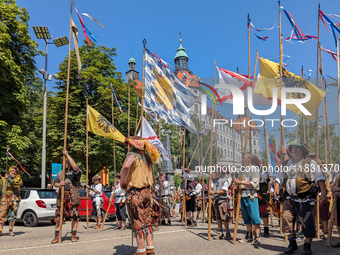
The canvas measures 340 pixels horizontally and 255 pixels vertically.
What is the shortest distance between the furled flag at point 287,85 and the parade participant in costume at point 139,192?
4.67 metres

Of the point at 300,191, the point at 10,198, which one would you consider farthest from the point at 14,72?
the point at 300,191

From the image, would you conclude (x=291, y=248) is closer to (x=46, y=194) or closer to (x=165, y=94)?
(x=165, y=94)

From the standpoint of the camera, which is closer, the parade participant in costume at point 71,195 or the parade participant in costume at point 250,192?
the parade participant in costume at point 250,192

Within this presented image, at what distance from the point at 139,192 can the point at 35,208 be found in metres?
8.84

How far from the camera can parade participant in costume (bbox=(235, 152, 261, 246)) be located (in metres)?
7.36

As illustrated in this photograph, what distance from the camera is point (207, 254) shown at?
6328 mm

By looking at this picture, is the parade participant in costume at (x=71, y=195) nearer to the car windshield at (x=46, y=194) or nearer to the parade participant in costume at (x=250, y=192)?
the parade participant in costume at (x=250, y=192)

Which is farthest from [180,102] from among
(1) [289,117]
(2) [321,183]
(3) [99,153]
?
(3) [99,153]

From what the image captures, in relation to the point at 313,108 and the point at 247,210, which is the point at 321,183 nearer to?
the point at 247,210

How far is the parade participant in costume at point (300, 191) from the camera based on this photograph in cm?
614

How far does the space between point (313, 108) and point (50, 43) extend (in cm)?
1823

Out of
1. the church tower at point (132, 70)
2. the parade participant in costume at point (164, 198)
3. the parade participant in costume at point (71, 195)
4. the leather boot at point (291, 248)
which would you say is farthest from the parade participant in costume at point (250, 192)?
the church tower at point (132, 70)

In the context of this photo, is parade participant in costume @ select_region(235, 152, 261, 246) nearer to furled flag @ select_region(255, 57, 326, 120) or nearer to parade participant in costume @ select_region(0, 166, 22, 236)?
furled flag @ select_region(255, 57, 326, 120)

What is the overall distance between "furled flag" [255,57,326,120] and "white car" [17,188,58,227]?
9.22 m
